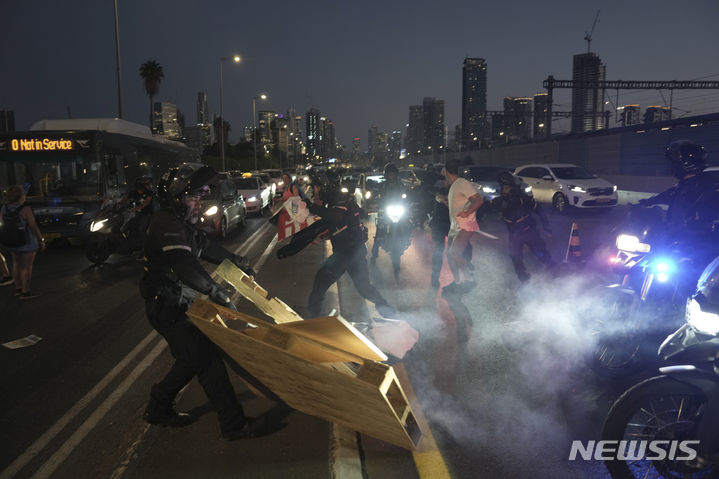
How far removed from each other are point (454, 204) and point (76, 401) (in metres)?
4.79

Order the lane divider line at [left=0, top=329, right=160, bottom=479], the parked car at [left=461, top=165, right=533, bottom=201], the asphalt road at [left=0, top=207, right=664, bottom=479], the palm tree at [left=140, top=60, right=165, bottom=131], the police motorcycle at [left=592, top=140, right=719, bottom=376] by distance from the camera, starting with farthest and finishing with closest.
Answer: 1. the palm tree at [left=140, top=60, right=165, bottom=131]
2. the parked car at [left=461, top=165, right=533, bottom=201]
3. the police motorcycle at [left=592, top=140, right=719, bottom=376]
4. the lane divider line at [left=0, top=329, right=160, bottom=479]
5. the asphalt road at [left=0, top=207, right=664, bottom=479]

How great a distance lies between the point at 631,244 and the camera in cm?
410

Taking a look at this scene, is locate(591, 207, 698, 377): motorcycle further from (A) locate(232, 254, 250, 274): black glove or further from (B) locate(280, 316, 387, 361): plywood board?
(A) locate(232, 254, 250, 274): black glove

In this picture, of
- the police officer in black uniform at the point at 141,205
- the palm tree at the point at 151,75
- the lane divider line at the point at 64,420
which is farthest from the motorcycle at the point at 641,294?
the palm tree at the point at 151,75

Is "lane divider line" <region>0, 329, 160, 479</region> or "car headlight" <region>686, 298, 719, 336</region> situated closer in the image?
"car headlight" <region>686, 298, 719, 336</region>

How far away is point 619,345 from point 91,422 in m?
4.01

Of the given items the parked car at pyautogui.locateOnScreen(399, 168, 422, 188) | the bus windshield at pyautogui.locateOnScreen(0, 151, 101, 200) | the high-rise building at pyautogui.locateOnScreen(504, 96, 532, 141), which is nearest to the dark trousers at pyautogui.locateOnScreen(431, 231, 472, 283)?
the bus windshield at pyautogui.locateOnScreen(0, 151, 101, 200)

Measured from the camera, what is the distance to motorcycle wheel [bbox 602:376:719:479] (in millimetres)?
2803

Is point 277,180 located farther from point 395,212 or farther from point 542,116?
point 542,116

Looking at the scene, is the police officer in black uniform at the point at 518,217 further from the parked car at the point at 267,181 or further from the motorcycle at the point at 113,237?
the parked car at the point at 267,181

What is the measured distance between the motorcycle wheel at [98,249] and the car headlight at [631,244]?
31.4ft

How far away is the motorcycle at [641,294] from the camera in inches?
143

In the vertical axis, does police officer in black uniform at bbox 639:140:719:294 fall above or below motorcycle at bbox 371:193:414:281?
above

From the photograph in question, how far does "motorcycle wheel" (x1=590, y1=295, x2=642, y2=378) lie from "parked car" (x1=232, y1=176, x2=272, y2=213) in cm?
1815
